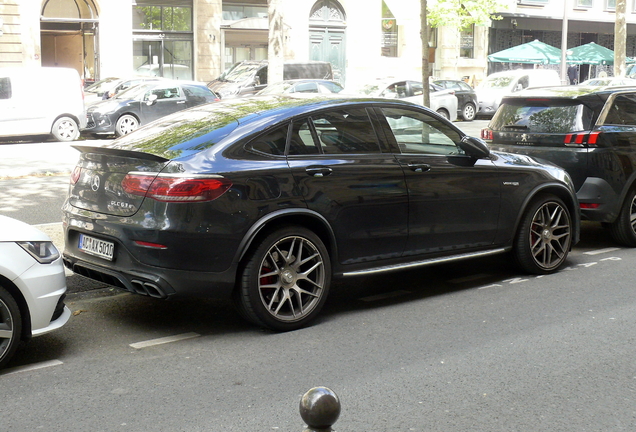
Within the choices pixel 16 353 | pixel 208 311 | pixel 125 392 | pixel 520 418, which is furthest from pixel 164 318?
pixel 520 418

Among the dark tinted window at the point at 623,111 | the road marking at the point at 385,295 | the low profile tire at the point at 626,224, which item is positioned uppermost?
the dark tinted window at the point at 623,111

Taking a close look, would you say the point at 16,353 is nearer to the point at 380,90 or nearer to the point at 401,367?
the point at 401,367

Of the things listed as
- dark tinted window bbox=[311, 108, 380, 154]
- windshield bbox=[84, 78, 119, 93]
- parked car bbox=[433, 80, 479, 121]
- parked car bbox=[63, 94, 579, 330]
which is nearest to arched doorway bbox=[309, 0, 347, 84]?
parked car bbox=[433, 80, 479, 121]

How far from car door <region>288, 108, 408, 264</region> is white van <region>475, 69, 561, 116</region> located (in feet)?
82.0

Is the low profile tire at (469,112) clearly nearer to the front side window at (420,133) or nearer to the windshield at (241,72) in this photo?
the windshield at (241,72)

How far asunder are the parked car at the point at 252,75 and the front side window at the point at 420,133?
1928 centimetres

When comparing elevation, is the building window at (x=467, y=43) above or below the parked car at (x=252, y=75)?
above

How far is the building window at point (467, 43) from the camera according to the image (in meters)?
42.8

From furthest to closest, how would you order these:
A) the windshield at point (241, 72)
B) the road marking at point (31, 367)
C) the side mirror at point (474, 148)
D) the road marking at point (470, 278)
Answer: the windshield at point (241, 72)
the road marking at point (470, 278)
the side mirror at point (474, 148)
the road marking at point (31, 367)

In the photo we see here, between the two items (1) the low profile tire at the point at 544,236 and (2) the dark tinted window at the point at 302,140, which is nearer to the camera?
(2) the dark tinted window at the point at 302,140

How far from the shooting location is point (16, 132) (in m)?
19.9

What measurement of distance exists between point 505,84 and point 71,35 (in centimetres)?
1656

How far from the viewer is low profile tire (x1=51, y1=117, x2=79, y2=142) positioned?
805 inches

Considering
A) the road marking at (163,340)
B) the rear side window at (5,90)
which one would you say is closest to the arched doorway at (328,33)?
the rear side window at (5,90)
